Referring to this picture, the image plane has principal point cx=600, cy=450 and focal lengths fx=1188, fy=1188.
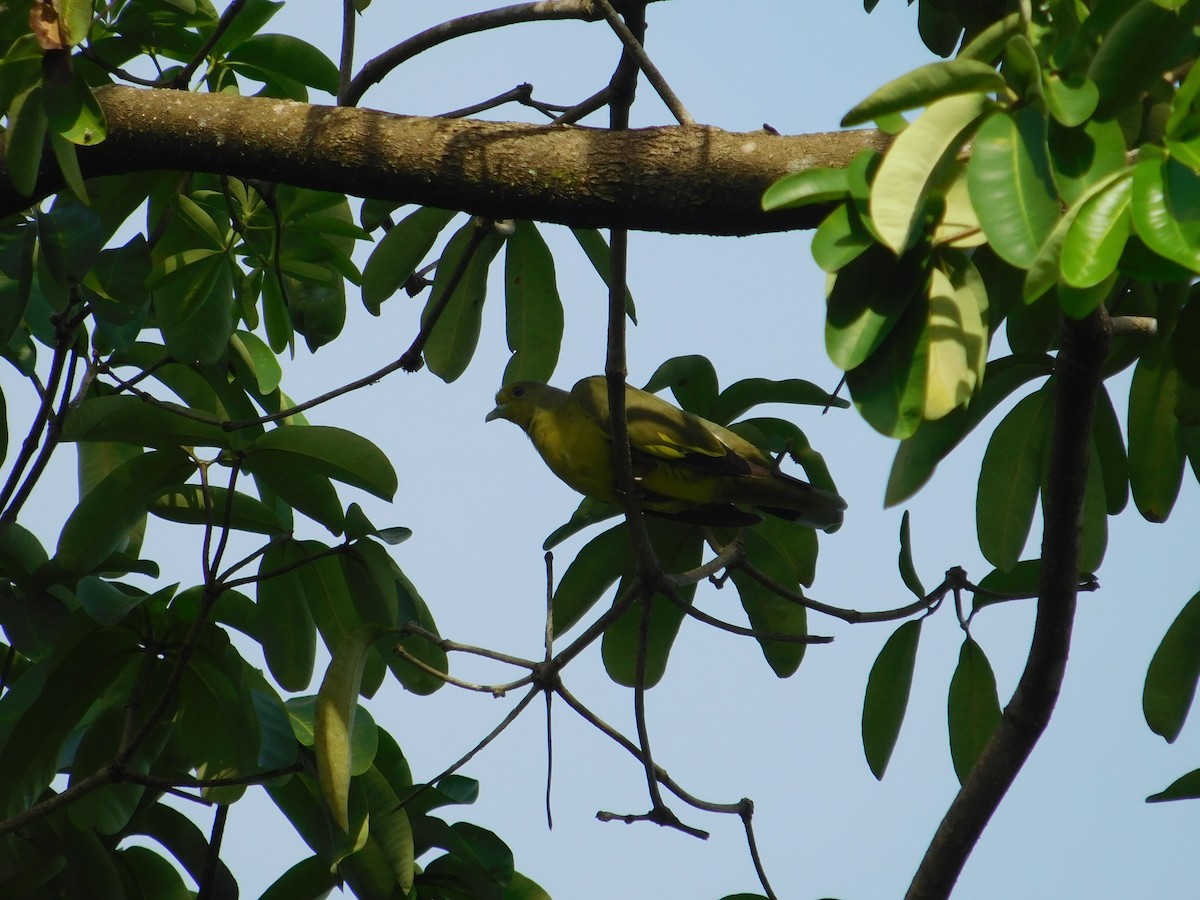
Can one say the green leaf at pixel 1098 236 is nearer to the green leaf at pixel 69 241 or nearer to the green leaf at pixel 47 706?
the green leaf at pixel 69 241

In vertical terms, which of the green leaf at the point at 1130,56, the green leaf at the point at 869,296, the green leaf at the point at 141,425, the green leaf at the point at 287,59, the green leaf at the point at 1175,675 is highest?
the green leaf at the point at 287,59

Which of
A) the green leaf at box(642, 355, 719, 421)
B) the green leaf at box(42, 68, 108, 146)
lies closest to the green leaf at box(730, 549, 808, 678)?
the green leaf at box(642, 355, 719, 421)

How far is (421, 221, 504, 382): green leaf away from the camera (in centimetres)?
320

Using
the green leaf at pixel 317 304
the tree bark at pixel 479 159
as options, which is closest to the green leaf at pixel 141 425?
the tree bark at pixel 479 159

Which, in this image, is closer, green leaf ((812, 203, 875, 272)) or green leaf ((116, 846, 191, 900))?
green leaf ((812, 203, 875, 272))

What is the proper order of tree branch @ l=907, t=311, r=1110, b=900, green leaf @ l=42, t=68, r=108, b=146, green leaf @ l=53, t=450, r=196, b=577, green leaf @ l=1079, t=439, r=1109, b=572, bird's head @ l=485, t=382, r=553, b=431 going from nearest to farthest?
→ tree branch @ l=907, t=311, r=1110, b=900 → green leaf @ l=42, t=68, r=108, b=146 → green leaf @ l=53, t=450, r=196, b=577 → green leaf @ l=1079, t=439, r=1109, b=572 → bird's head @ l=485, t=382, r=553, b=431

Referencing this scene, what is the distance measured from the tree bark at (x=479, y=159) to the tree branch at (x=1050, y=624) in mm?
446

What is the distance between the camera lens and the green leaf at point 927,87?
4.07 feet

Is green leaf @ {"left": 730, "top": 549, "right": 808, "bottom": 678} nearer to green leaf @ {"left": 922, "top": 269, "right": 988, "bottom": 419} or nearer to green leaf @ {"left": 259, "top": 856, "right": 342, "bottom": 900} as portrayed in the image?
green leaf @ {"left": 259, "top": 856, "right": 342, "bottom": 900}

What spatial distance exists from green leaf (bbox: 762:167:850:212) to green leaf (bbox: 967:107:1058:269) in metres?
0.17

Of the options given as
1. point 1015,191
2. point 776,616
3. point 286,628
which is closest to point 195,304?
point 286,628

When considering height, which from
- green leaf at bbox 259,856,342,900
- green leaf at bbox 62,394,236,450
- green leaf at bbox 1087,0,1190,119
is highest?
green leaf at bbox 62,394,236,450

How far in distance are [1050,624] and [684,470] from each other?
1773 mm

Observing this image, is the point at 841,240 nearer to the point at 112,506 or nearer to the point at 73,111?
the point at 73,111
